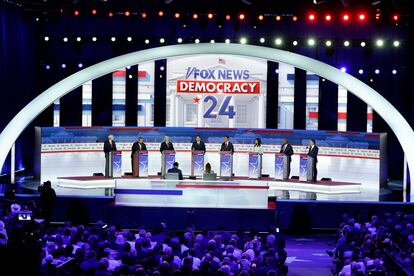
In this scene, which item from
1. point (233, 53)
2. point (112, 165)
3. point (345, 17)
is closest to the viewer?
point (345, 17)

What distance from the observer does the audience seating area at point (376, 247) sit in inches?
488

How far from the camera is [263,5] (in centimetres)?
2212

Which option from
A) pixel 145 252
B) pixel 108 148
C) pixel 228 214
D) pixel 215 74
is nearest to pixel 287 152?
pixel 215 74

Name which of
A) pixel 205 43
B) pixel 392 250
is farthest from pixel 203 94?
pixel 392 250

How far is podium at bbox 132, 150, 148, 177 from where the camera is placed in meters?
25.0

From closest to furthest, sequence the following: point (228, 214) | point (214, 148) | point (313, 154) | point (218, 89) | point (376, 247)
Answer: point (376, 247) < point (228, 214) < point (313, 154) < point (218, 89) < point (214, 148)

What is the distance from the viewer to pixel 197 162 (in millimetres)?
25359

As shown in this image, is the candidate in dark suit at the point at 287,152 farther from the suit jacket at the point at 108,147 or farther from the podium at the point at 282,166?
the suit jacket at the point at 108,147

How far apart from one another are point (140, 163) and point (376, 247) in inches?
471

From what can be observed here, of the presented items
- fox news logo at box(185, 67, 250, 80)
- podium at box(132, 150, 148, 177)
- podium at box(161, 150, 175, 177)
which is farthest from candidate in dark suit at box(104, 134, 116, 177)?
fox news logo at box(185, 67, 250, 80)

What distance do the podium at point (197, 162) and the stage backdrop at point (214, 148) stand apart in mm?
2280

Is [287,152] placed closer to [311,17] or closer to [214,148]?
[214,148]

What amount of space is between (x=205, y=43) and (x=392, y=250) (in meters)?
10.7

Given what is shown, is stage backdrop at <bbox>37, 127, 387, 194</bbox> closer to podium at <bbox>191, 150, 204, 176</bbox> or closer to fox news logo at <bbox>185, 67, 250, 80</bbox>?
fox news logo at <bbox>185, 67, 250, 80</bbox>
